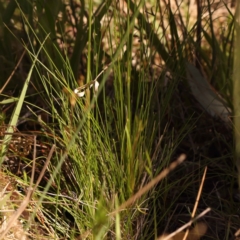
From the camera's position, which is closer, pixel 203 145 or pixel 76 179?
pixel 76 179

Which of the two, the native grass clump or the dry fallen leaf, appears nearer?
the native grass clump

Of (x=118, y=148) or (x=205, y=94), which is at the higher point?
(x=205, y=94)

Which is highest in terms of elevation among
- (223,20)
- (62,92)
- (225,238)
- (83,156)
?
(223,20)

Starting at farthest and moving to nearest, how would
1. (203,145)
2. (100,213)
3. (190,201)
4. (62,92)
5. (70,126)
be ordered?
(203,145) → (190,201) → (62,92) → (70,126) → (100,213)

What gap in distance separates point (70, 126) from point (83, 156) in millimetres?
81

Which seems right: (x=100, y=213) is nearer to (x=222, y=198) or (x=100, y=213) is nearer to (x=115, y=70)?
(x=115, y=70)

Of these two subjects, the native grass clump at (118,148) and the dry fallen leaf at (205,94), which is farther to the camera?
the dry fallen leaf at (205,94)

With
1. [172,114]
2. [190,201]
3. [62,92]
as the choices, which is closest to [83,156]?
[62,92]

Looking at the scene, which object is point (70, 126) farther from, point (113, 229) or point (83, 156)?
point (113, 229)

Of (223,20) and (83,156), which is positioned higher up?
(223,20)

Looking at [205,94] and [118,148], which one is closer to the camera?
[118,148]

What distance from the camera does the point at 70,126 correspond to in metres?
1.22

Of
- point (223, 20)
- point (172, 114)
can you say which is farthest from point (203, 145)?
point (223, 20)

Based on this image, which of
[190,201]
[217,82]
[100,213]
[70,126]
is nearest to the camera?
[100,213]
